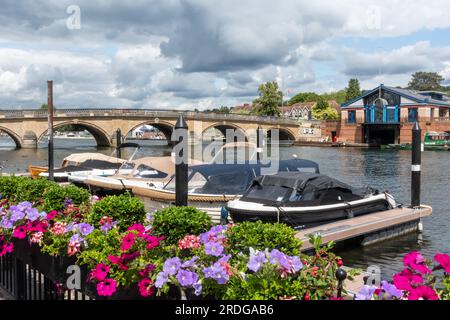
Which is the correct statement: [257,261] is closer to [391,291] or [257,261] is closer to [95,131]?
[391,291]

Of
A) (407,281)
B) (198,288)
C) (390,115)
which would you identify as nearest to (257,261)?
(198,288)

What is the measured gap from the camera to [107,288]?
4570mm

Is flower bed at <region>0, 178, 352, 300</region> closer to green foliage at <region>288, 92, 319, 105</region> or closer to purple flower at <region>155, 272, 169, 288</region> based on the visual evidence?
purple flower at <region>155, 272, 169, 288</region>

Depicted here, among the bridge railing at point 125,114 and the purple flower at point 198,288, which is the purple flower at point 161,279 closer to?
the purple flower at point 198,288

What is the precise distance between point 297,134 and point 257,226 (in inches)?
3452

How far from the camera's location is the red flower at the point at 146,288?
169 inches

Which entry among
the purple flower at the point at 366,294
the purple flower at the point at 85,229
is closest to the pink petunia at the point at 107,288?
the purple flower at the point at 85,229

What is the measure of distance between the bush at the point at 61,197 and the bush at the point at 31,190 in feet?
2.39

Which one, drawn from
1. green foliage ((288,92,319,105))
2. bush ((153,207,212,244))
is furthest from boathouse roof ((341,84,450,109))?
green foliage ((288,92,319,105))

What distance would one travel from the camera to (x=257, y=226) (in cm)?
531

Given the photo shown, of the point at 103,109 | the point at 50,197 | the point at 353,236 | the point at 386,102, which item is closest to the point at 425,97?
the point at 386,102

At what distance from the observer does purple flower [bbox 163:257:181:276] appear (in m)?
4.23

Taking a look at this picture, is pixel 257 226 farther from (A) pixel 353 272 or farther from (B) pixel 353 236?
(B) pixel 353 236

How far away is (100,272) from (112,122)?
68472 mm
